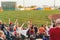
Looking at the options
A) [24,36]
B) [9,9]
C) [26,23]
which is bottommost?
[24,36]

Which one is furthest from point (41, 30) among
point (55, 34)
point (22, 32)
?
point (55, 34)

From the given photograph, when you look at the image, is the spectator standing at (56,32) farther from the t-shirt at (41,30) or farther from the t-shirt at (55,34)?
the t-shirt at (41,30)

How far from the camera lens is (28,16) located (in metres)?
5.13

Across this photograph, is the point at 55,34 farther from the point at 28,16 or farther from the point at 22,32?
the point at 22,32

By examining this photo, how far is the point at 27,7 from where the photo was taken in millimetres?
5172

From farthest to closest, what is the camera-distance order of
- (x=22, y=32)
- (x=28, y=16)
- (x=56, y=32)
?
(x=22, y=32), (x=28, y=16), (x=56, y=32)

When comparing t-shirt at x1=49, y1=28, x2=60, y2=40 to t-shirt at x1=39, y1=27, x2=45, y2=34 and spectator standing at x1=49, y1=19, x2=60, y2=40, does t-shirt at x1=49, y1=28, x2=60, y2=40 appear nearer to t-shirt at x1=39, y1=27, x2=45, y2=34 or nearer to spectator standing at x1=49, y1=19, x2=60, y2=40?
spectator standing at x1=49, y1=19, x2=60, y2=40

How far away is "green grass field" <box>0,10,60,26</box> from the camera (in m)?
5.10

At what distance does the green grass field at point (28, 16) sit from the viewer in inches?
201

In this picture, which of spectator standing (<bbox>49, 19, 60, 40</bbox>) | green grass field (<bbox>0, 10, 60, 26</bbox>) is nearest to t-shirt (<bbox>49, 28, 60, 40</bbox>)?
spectator standing (<bbox>49, 19, 60, 40</bbox>)

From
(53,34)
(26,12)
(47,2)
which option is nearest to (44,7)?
(47,2)

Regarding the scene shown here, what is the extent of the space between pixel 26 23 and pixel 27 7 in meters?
0.39

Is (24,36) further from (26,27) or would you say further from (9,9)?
(9,9)

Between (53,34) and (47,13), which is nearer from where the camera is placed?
(53,34)
